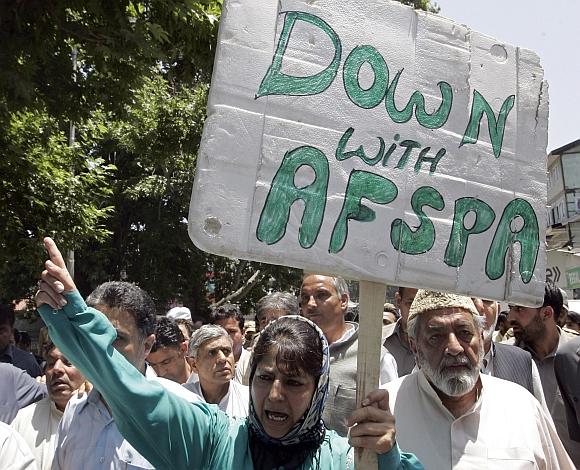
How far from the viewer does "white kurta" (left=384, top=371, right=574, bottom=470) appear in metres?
2.93

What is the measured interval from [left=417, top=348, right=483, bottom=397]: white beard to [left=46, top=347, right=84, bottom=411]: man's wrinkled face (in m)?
1.66

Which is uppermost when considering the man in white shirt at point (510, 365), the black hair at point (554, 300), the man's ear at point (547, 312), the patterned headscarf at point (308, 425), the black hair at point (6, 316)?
the black hair at point (554, 300)

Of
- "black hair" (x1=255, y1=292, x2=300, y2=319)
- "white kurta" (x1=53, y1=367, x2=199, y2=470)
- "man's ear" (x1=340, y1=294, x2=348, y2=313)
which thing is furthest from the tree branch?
"white kurta" (x1=53, y1=367, x2=199, y2=470)

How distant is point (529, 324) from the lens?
456cm

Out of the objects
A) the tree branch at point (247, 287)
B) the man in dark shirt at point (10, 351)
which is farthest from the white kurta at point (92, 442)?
the tree branch at point (247, 287)

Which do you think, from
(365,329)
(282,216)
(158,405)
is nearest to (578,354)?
(365,329)

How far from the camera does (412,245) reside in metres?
2.48

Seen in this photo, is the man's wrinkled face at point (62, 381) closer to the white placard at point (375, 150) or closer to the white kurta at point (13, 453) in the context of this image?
the white kurta at point (13, 453)

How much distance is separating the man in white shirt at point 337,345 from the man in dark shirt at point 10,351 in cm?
270

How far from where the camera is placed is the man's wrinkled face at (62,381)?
12.5 ft

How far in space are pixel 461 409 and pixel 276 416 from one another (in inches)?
40.3

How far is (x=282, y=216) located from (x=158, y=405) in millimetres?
601

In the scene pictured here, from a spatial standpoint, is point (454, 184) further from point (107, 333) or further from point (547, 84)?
point (107, 333)

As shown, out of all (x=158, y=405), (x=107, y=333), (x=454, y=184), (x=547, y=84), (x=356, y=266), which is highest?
(x=547, y=84)
